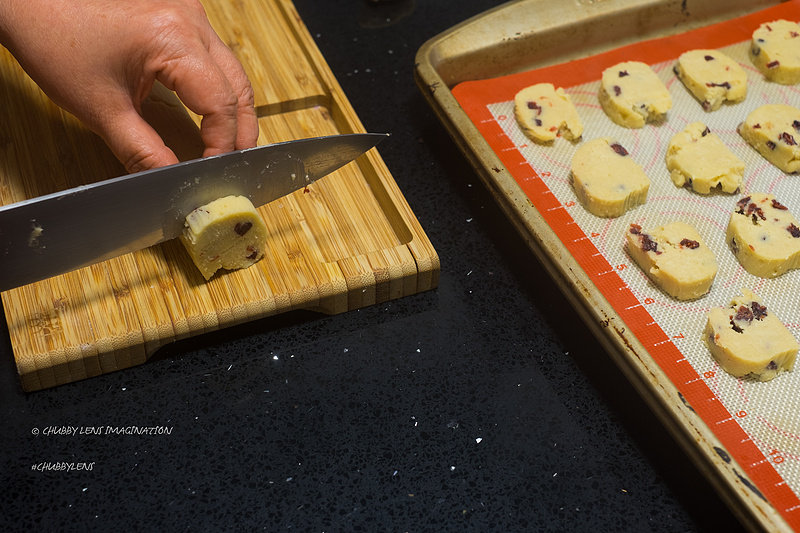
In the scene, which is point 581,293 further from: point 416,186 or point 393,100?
point 393,100

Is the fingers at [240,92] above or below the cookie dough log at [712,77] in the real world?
above

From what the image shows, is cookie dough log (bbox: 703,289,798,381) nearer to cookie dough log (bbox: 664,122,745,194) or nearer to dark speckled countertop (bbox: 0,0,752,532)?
dark speckled countertop (bbox: 0,0,752,532)

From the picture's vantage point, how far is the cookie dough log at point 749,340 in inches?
45.3

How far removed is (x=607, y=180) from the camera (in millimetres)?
1383

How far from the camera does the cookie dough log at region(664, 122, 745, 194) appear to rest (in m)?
1.42

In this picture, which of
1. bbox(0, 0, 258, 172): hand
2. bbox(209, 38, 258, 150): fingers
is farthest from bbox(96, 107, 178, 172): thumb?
bbox(209, 38, 258, 150): fingers

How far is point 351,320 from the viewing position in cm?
130

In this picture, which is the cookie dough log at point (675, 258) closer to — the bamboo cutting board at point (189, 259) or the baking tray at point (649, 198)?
the baking tray at point (649, 198)

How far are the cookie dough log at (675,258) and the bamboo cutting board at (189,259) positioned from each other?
0.36 m

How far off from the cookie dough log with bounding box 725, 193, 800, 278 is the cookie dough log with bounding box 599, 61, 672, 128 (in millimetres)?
282

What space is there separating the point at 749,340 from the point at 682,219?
31 centimetres

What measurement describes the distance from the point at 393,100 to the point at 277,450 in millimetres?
887

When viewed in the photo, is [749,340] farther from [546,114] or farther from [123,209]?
[123,209]

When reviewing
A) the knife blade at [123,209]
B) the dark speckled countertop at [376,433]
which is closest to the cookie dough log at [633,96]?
the dark speckled countertop at [376,433]
